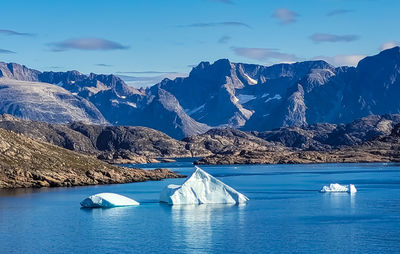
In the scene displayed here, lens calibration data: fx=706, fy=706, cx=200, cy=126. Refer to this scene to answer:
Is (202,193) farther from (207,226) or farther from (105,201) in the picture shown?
(207,226)

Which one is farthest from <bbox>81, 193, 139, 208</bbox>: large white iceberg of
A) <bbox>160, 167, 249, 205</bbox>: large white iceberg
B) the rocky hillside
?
the rocky hillside

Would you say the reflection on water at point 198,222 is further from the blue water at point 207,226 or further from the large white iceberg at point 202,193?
the large white iceberg at point 202,193

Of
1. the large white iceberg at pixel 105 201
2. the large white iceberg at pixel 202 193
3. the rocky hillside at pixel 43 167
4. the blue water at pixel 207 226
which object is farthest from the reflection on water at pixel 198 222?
the rocky hillside at pixel 43 167

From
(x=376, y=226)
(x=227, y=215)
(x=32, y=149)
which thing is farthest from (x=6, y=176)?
(x=376, y=226)

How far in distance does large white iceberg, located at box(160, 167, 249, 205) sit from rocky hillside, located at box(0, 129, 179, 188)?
56.3 m

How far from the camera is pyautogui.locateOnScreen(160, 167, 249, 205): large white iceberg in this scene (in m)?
111

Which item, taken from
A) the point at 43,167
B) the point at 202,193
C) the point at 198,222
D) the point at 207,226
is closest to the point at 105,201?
the point at 202,193

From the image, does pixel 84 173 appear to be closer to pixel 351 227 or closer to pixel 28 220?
pixel 28 220

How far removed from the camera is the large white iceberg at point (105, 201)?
11306cm

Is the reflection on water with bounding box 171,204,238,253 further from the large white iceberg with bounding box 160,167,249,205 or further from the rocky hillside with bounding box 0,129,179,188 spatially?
the rocky hillside with bounding box 0,129,179,188

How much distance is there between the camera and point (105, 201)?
114562 millimetres

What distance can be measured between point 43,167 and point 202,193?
67.6 metres

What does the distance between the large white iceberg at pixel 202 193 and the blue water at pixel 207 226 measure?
1.77 m

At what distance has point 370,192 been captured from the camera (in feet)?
493
